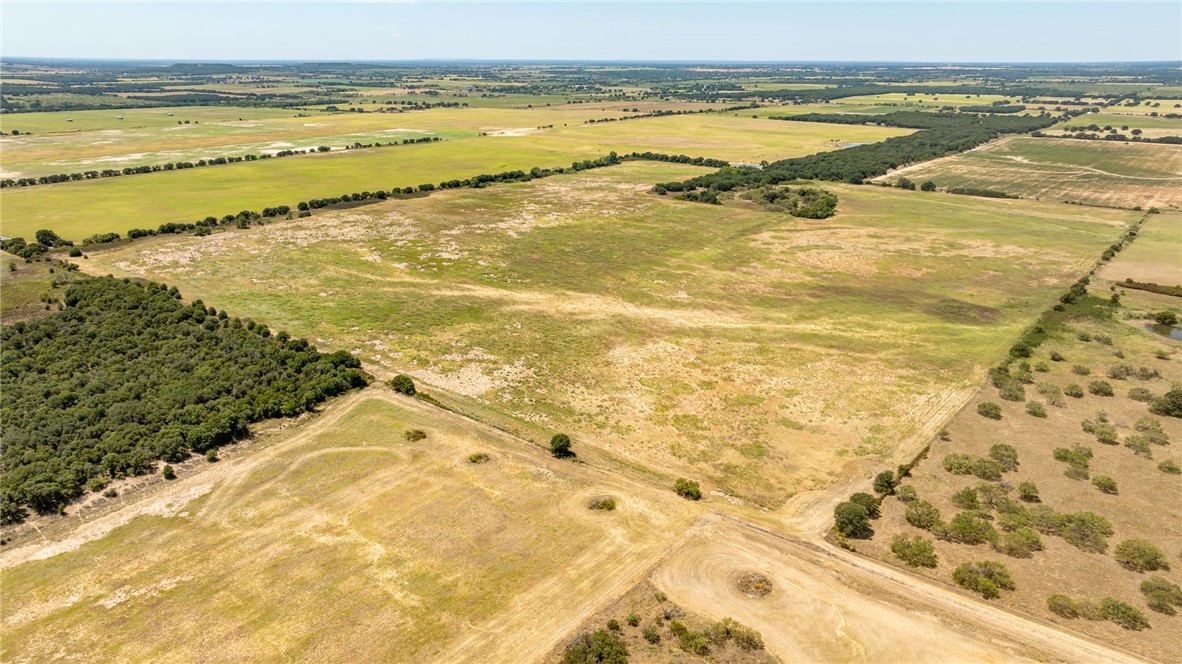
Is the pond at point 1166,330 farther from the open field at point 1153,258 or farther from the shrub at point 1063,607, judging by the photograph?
the shrub at point 1063,607

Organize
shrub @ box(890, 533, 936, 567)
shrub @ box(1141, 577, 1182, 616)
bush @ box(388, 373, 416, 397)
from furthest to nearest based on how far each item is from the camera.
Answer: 1. bush @ box(388, 373, 416, 397)
2. shrub @ box(890, 533, 936, 567)
3. shrub @ box(1141, 577, 1182, 616)

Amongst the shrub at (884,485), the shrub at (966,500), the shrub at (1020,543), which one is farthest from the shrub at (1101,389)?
the shrub at (884,485)

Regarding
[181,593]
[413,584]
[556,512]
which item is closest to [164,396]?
[181,593]

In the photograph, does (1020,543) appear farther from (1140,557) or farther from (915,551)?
(915,551)

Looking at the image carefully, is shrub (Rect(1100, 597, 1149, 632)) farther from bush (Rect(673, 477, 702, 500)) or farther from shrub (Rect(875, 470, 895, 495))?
bush (Rect(673, 477, 702, 500))

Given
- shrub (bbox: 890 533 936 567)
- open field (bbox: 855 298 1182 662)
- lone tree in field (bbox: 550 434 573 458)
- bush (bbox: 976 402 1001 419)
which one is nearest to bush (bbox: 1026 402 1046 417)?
open field (bbox: 855 298 1182 662)

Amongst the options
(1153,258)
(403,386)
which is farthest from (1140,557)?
(1153,258)
